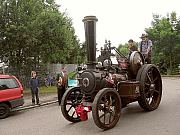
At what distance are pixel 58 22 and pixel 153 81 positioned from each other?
466 inches

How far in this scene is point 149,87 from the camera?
9984mm

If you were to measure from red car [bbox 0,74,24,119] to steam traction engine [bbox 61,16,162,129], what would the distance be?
3.30 m

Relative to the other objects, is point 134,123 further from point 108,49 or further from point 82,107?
point 108,49

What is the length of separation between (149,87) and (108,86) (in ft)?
6.21

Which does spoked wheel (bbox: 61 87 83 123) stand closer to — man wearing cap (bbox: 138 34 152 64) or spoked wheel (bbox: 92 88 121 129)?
spoked wheel (bbox: 92 88 121 129)

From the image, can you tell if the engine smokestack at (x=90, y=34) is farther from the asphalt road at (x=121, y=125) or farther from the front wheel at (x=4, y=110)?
the front wheel at (x=4, y=110)

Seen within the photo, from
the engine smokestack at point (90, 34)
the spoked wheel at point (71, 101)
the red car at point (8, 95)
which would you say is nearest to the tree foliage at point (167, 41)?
the red car at point (8, 95)

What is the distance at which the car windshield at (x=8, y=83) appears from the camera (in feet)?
39.3

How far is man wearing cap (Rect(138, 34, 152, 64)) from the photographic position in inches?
424

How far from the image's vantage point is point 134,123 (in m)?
8.49

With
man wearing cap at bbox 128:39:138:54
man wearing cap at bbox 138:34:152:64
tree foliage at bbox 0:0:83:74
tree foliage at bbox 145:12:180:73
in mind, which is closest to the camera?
man wearing cap at bbox 128:39:138:54

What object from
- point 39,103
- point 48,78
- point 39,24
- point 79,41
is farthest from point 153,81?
point 79,41

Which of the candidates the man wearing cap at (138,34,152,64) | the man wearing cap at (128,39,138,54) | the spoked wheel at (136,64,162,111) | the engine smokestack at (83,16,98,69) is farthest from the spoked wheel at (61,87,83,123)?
the man wearing cap at (138,34,152,64)

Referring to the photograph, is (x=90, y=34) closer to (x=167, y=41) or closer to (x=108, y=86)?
(x=108, y=86)
